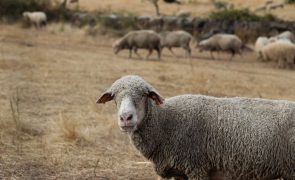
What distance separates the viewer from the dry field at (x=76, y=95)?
7555 mm

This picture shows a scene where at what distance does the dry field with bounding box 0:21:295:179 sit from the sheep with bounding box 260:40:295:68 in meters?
0.59

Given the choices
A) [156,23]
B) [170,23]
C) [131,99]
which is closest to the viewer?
[131,99]

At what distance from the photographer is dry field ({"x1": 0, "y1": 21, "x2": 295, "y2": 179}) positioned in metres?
7.55

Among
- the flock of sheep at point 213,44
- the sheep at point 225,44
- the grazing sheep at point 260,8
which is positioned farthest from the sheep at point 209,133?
the grazing sheep at point 260,8

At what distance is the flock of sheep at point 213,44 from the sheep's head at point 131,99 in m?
17.7

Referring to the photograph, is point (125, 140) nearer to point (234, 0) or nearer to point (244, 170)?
point (244, 170)

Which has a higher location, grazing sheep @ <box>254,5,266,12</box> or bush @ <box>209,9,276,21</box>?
bush @ <box>209,9,276,21</box>

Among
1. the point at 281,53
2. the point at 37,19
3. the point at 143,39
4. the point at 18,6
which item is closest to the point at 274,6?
the point at 281,53

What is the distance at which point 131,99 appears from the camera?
18.4 feet

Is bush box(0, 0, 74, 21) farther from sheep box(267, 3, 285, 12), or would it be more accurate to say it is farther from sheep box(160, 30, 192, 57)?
sheep box(267, 3, 285, 12)

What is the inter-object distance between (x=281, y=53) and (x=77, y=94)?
13142mm

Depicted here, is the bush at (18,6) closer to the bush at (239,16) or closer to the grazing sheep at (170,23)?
the grazing sheep at (170,23)

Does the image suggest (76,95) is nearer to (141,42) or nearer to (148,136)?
(148,136)

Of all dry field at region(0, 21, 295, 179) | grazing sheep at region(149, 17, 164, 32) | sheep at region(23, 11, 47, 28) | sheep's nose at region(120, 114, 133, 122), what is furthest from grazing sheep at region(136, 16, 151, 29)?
sheep's nose at region(120, 114, 133, 122)
